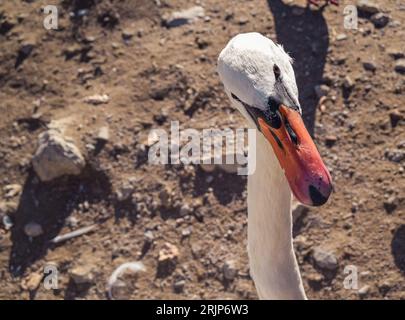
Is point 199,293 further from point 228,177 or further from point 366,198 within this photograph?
point 366,198

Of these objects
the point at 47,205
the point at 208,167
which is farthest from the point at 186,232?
the point at 47,205

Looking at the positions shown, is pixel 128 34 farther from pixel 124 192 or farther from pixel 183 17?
pixel 124 192

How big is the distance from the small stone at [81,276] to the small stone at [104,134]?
4.21 ft

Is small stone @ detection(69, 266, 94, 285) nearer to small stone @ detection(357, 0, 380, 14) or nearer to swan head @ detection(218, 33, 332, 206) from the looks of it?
swan head @ detection(218, 33, 332, 206)

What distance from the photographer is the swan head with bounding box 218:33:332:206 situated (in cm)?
310

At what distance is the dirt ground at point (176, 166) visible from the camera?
18.2ft

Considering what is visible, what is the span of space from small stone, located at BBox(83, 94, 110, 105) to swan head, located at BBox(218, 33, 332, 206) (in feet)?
10.3

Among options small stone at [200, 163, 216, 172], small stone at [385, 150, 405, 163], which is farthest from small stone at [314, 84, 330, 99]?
small stone at [200, 163, 216, 172]

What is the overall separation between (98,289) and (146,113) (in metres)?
1.78

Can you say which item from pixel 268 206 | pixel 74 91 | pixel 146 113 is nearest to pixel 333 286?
pixel 268 206

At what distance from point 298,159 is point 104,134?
3334mm

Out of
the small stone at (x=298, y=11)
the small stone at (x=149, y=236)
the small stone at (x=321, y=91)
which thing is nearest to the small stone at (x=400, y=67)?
the small stone at (x=321, y=91)

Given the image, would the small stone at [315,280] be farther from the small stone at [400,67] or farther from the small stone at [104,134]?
the small stone at [104,134]

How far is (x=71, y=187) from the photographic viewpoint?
6020mm
